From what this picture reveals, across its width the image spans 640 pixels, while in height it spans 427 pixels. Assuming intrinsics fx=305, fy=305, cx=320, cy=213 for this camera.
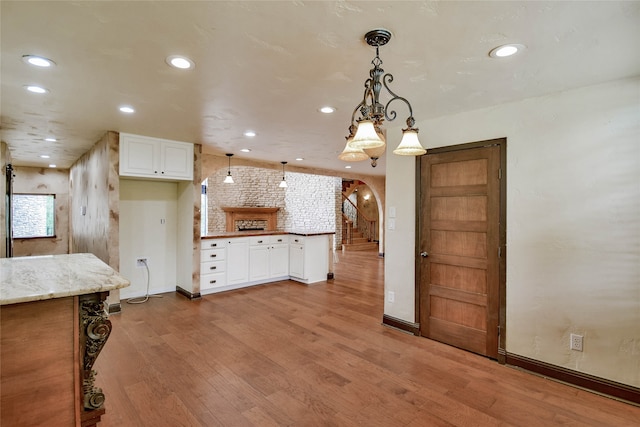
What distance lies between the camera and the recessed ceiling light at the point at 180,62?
201 centimetres

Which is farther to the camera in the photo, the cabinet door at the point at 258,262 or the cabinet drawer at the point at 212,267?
the cabinet door at the point at 258,262

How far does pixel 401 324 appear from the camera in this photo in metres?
3.50

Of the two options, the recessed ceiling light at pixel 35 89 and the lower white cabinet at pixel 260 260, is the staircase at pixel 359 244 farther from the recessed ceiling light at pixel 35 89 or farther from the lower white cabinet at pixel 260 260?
the recessed ceiling light at pixel 35 89

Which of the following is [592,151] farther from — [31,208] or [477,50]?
[31,208]

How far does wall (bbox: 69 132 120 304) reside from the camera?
3980 millimetres

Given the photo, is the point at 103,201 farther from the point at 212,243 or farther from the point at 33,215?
the point at 33,215

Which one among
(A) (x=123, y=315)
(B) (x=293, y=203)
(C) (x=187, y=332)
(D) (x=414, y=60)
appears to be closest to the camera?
(D) (x=414, y=60)

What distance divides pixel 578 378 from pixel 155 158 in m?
5.20

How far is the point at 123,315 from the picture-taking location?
395cm

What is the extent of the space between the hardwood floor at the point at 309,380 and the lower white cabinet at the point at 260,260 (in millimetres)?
1129

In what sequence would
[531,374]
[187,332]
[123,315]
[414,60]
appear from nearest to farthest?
1. [414,60]
2. [531,374]
3. [187,332]
4. [123,315]

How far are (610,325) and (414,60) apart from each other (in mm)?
2461

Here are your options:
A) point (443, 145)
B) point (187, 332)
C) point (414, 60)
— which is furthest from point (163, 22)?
point (187, 332)

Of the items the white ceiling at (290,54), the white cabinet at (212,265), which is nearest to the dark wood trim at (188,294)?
the white cabinet at (212,265)
